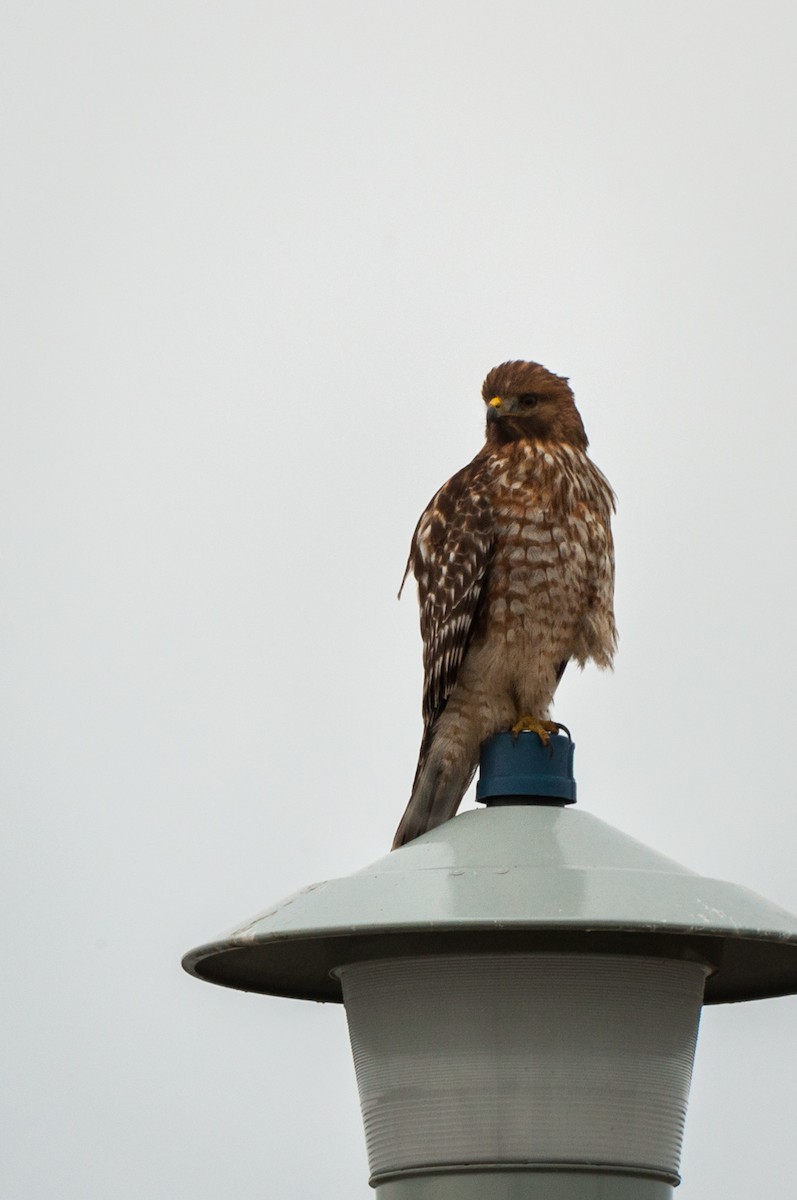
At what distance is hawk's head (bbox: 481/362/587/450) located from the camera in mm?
5035

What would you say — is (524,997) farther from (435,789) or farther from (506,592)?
(506,592)

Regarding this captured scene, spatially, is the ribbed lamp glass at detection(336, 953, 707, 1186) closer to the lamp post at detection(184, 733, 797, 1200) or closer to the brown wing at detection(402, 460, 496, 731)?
the lamp post at detection(184, 733, 797, 1200)

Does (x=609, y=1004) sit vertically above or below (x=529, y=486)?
below

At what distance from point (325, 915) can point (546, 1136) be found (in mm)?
515

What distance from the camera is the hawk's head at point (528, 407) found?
16.5 ft

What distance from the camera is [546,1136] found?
275cm

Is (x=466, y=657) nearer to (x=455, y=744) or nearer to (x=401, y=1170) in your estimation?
(x=455, y=744)

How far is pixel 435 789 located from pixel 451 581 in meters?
0.63

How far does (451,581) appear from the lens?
187 inches

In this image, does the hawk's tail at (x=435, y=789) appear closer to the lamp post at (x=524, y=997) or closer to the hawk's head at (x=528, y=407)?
the hawk's head at (x=528, y=407)

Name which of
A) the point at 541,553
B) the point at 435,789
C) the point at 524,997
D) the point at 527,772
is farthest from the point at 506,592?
the point at 524,997

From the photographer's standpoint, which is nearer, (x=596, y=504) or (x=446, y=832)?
(x=446, y=832)

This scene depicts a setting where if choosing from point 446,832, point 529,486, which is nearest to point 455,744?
point 529,486

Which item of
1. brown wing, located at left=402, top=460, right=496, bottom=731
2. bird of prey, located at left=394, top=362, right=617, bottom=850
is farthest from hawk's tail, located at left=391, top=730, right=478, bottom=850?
brown wing, located at left=402, top=460, right=496, bottom=731
